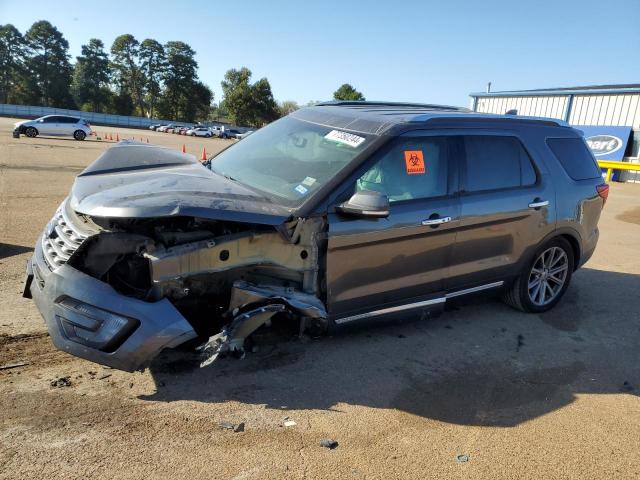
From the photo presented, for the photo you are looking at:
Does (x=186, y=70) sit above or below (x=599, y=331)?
above

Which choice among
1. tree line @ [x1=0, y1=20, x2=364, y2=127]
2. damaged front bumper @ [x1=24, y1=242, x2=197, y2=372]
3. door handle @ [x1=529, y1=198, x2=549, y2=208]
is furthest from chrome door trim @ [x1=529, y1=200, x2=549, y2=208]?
tree line @ [x1=0, y1=20, x2=364, y2=127]

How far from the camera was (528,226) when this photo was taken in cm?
461

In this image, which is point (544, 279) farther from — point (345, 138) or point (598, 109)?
point (598, 109)

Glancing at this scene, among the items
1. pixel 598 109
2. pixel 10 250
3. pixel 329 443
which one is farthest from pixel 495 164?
pixel 598 109

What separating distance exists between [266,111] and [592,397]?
8478 cm

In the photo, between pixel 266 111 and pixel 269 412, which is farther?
pixel 266 111

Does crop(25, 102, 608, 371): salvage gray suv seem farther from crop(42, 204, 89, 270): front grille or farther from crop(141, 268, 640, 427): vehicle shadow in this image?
crop(141, 268, 640, 427): vehicle shadow

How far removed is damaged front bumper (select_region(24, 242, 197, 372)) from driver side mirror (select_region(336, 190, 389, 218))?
1.34 metres

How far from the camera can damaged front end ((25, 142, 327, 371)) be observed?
9.40 ft

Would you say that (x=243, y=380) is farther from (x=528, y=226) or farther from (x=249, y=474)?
(x=528, y=226)

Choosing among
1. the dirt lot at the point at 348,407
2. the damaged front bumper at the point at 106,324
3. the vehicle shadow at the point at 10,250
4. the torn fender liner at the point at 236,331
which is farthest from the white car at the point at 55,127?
the torn fender liner at the point at 236,331

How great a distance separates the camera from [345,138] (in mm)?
3896

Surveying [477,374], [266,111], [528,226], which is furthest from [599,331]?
[266,111]

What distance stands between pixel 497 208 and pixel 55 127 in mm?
30879
